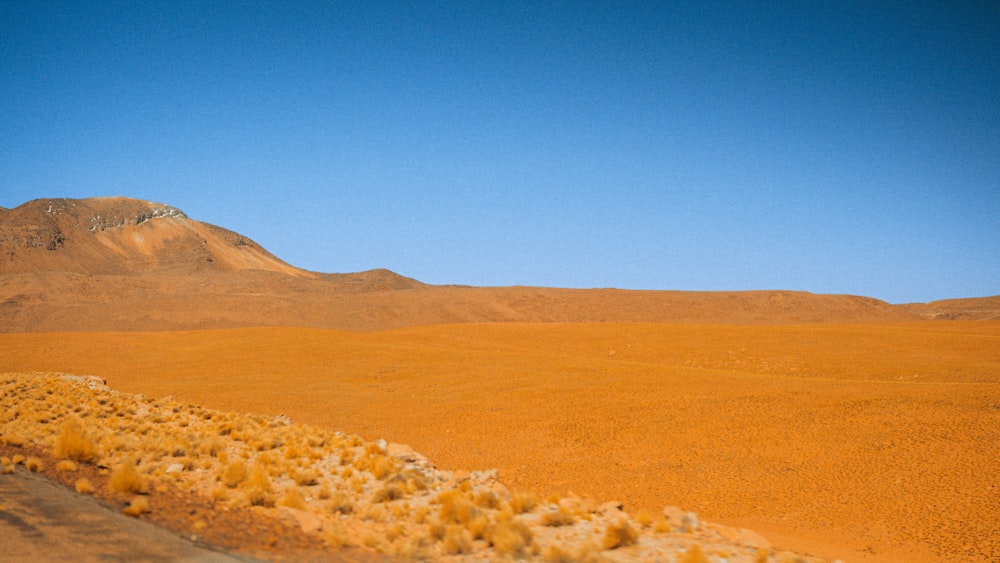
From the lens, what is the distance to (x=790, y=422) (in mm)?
18750

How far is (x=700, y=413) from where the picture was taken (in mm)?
20641

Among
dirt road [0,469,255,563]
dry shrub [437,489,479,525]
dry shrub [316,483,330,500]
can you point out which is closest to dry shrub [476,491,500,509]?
dry shrub [437,489,479,525]

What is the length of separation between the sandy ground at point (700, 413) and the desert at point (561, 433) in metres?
0.09

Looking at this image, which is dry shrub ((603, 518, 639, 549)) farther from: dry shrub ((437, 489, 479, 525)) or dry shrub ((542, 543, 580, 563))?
dry shrub ((437, 489, 479, 525))

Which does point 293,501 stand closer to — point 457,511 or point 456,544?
point 457,511

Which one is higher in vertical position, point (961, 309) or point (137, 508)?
point (961, 309)

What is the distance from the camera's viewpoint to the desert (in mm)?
10070

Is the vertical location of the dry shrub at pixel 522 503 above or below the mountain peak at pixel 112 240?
below

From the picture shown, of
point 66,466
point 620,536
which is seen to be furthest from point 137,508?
point 620,536

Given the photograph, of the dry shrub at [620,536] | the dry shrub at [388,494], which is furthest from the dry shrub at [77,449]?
the dry shrub at [620,536]

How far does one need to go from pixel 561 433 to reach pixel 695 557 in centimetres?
1161

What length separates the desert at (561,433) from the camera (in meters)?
10.1

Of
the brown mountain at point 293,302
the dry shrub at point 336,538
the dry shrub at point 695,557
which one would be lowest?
the dry shrub at point 336,538

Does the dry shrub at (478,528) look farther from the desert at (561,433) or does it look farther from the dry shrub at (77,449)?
the dry shrub at (77,449)
